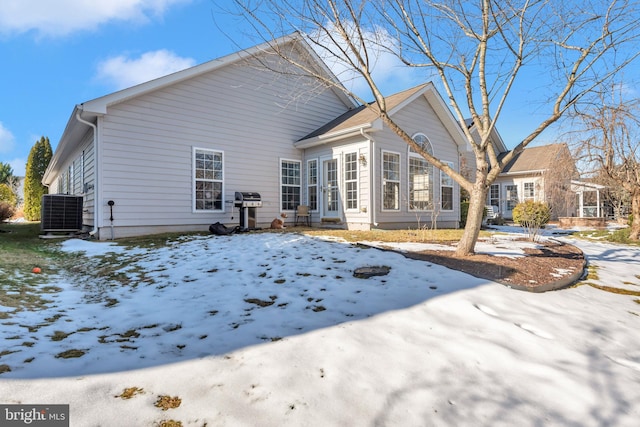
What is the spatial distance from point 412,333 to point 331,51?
14.5ft

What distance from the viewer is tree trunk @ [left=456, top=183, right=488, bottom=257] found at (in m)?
5.32

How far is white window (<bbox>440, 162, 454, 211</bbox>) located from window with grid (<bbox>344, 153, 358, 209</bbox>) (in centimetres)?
380

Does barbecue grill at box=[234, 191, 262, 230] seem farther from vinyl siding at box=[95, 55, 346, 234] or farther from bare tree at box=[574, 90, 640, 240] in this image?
bare tree at box=[574, 90, 640, 240]

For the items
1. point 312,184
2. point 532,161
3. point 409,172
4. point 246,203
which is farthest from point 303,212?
point 532,161

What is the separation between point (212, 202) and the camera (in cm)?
981

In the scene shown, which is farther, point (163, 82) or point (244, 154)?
point (244, 154)

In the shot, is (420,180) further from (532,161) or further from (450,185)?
(532,161)

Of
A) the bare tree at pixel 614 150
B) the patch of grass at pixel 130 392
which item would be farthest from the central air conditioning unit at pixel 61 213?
the bare tree at pixel 614 150

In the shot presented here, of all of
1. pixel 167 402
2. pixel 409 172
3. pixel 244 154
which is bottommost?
pixel 167 402

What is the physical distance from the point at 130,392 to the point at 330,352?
119 centimetres

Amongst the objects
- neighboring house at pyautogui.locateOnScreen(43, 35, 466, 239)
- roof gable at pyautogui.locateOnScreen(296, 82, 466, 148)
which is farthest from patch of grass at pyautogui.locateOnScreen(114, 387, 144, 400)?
roof gable at pyautogui.locateOnScreen(296, 82, 466, 148)

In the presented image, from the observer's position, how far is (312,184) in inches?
442

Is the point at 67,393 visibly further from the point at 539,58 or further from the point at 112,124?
the point at 112,124

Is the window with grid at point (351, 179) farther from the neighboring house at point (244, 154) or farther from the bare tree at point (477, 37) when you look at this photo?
the bare tree at point (477, 37)
